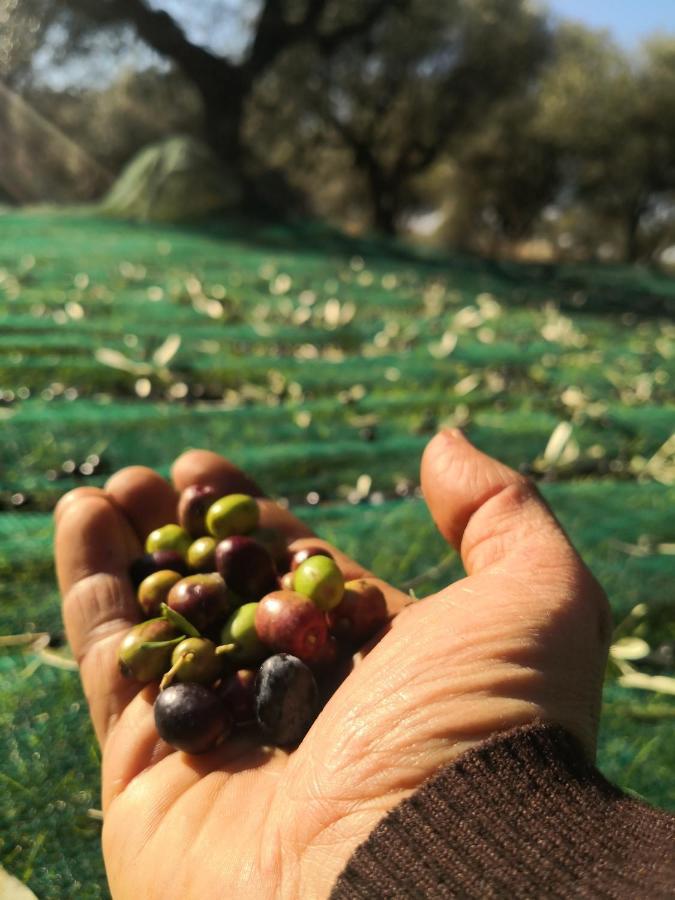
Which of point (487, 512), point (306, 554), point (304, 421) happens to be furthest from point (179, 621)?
point (304, 421)

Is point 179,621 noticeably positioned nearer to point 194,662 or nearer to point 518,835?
point 194,662

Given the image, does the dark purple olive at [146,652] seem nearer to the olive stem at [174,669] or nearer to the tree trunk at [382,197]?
the olive stem at [174,669]

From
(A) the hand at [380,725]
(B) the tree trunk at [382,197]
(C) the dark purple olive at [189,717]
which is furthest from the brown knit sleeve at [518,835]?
(B) the tree trunk at [382,197]

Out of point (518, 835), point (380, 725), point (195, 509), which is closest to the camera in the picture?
point (518, 835)

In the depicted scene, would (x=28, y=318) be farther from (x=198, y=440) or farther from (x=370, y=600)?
(x=370, y=600)

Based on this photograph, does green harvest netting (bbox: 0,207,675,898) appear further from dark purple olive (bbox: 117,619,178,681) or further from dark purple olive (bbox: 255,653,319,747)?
dark purple olive (bbox: 255,653,319,747)
